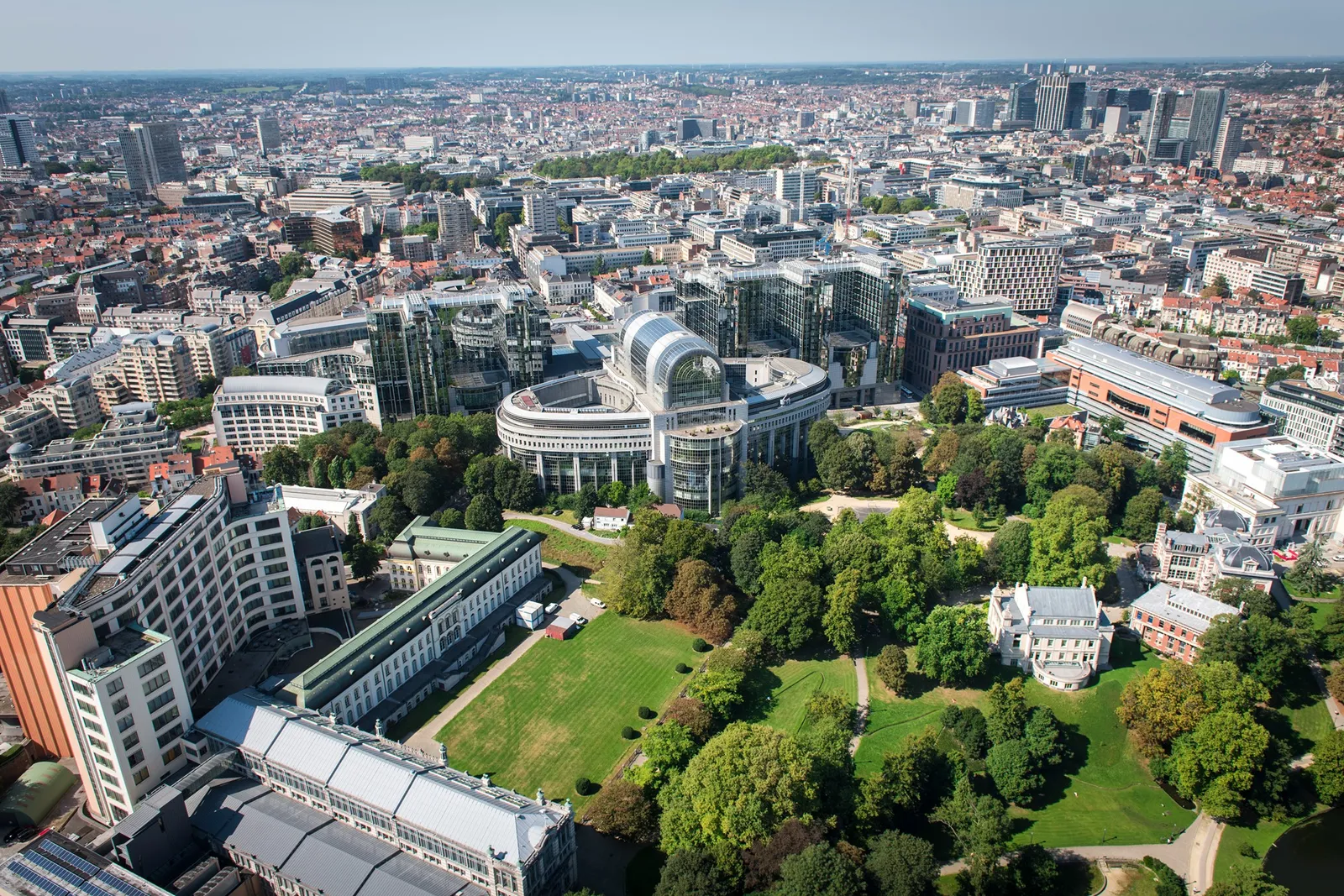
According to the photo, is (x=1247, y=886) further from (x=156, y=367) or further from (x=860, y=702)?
(x=156, y=367)

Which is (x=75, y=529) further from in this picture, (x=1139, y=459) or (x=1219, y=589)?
(x=1139, y=459)

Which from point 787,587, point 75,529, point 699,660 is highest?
point 75,529

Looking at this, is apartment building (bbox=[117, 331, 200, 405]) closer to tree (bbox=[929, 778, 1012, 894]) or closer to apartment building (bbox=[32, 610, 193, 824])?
apartment building (bbox=[32, 610, 193, 824])

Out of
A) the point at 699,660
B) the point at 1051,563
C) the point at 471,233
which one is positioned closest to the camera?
the point at 699,660

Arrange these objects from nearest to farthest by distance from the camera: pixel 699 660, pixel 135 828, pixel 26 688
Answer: pixel 135 828 < pixel 26 688 < pixel 699 660

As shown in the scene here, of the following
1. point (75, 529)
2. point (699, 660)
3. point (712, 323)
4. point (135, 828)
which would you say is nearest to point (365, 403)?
point (712, 323)

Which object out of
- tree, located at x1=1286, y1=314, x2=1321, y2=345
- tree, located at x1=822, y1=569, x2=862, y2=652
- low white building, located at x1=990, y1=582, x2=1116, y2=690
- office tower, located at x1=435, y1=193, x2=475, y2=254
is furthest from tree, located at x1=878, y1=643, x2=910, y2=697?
office tower, located at x1=435, y1=193, x2=475, y2=254
